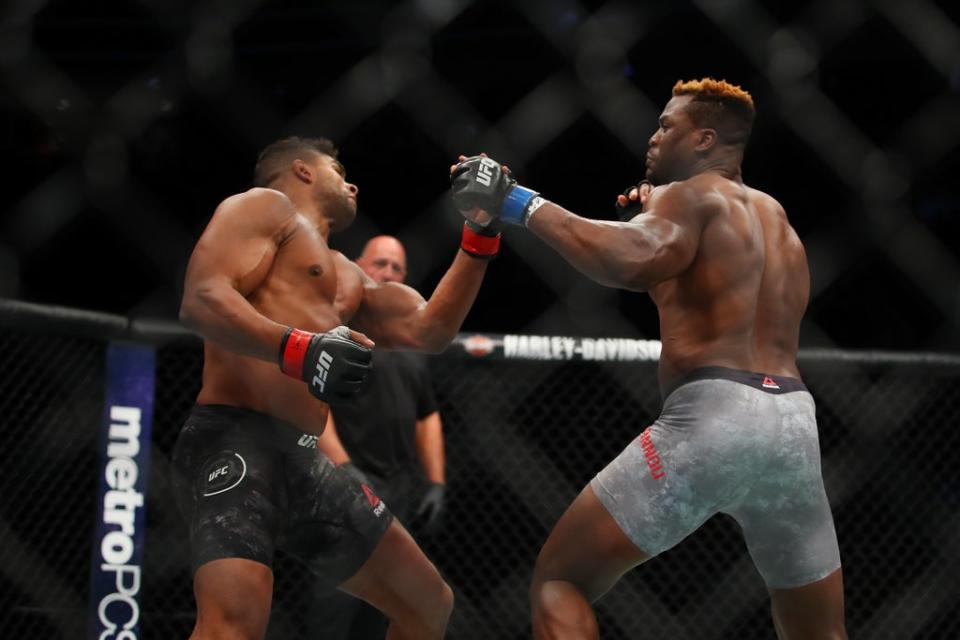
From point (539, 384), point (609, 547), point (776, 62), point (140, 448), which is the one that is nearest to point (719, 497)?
point (609, 547)

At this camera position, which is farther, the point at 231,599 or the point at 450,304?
the point at 450,304

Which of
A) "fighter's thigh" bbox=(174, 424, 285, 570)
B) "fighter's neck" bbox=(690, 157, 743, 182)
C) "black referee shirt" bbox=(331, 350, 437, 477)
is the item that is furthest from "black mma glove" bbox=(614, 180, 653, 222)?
"black referee shirt" bbox=(331, 350, 437, 477)

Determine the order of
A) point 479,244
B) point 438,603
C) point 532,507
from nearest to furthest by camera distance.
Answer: point 438,603, point 479,244, point 532,507

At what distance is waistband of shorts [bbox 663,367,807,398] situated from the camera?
205 cm

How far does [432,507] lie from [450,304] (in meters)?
0.98

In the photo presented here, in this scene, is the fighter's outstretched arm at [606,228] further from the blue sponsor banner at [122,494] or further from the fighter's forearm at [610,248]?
the blue sponsor banner at [122,494]

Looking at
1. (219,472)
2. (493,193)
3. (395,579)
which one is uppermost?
(493,193)

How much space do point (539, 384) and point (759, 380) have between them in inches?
77.8

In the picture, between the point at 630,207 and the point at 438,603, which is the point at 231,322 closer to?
the point at 438,603

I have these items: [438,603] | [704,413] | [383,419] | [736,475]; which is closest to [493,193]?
[704,413]

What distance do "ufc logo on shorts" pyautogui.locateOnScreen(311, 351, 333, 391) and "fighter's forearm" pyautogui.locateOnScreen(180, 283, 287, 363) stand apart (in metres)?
0.11

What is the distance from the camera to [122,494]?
103 inches

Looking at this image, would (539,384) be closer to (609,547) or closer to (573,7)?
(573,7)

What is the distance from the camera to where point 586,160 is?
16.0 ft
